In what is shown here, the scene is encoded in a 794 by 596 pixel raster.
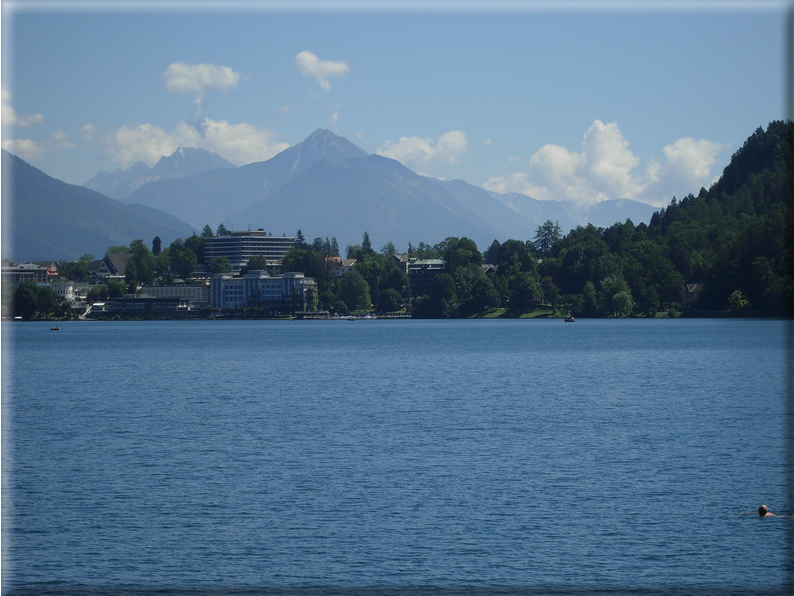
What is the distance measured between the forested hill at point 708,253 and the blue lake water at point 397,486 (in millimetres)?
69025

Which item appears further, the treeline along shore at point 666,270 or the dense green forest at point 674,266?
the treeline along shore at point 666,270

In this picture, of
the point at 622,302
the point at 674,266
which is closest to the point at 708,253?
the point at 674,266

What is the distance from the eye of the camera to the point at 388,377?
5653 centimetres

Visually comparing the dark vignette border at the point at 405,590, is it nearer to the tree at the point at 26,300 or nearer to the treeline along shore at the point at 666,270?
the treeline along shore at the point at 666,270

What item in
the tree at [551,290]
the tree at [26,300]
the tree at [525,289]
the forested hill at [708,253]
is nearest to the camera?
the forested hill at [708,253]

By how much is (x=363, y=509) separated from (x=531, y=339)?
83.0 meters

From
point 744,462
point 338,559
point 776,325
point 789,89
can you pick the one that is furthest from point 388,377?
point 776,325

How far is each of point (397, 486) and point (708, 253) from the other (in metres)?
137

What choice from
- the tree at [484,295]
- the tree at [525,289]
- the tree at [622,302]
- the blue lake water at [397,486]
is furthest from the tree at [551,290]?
the blue lake water at [397,486]

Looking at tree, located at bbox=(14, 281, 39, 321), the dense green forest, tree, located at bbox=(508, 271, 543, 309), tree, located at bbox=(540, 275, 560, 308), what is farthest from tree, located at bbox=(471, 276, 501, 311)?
tree, located at bbox=(14, 281, 39, 321)

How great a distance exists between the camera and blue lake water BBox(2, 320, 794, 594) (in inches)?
683

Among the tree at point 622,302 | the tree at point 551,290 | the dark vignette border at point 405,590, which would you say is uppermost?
the tree at point 551,290

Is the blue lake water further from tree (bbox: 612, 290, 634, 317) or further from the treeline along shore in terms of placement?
tree (bbox: 612, 290, 634, 317)

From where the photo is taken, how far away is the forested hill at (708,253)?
383ft
